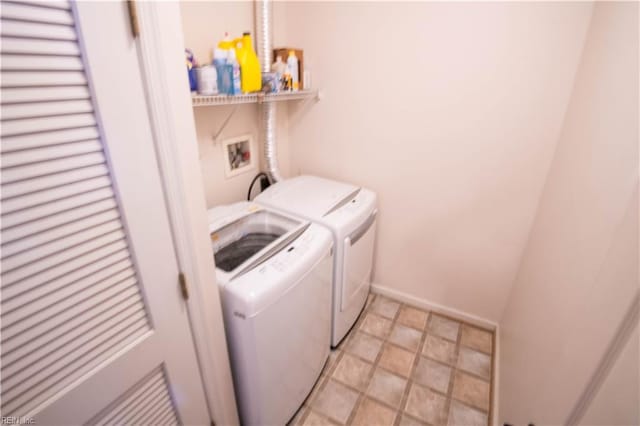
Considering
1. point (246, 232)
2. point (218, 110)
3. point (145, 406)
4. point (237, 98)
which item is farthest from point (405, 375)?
point (218, 110)

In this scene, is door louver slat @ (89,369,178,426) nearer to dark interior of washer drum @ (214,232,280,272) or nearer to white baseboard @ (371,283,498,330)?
dark interior of washer drum @ (214,232,280,272)

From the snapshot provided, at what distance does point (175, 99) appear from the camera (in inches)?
30.9

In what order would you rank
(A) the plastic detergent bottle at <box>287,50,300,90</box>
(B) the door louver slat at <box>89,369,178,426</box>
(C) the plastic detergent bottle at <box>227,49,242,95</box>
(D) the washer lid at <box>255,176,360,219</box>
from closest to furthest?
(B) the door louver slat at <box>89,369,178,426</box> < (C) the plastic detergent bottle at <box>227,49,242,95</box> < (D) the washer lid at <box>255,176,360,219</box> < (A) the plastic detergent bottle at <box>287,50,300,90</box>

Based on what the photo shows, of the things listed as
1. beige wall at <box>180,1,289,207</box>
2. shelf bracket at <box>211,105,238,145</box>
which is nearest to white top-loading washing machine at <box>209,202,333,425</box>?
beige wall at <box>180,1,289,207</box>

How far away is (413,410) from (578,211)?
129cm

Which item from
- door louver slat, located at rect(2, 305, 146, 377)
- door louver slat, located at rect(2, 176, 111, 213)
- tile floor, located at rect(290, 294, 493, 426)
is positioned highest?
door louver slat, located at rect(2, 176, 111, 213)

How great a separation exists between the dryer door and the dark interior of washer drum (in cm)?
44

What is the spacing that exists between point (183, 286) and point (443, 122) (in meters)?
1.67

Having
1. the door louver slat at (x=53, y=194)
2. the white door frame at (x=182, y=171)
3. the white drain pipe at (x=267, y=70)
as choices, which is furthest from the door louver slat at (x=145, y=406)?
the white drain pipe at (x=267, y=70)

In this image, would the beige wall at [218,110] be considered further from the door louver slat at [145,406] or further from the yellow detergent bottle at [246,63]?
the door louver slat at [145,406]

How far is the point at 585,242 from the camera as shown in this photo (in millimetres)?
905

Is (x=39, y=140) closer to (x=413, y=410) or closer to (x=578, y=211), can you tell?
(x=578, y=211)

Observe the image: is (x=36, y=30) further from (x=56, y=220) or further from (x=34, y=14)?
(x=56, y=220)

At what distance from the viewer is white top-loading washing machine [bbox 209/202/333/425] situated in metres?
1.11
